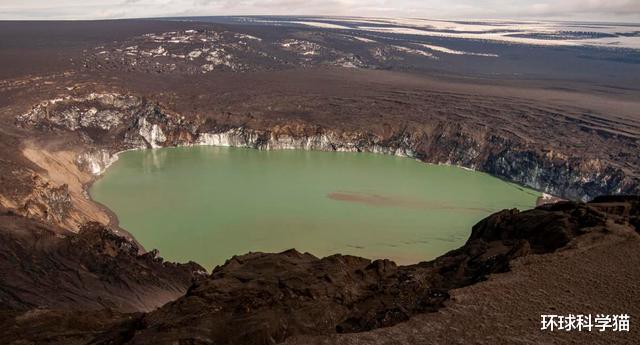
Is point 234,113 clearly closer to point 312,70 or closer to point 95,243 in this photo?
point 312,70

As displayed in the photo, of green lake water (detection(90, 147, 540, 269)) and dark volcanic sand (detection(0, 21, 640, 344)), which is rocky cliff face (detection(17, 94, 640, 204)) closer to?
dark volcanic sand (detection(0, 21, 640, 344))

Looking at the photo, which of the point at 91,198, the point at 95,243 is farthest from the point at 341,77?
the point at 95,243

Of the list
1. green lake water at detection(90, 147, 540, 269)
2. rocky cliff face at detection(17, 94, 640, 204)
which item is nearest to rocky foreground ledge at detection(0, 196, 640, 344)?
green lake water at detection(90, 147, 540, 269)

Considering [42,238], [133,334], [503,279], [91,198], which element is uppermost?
[503,279]

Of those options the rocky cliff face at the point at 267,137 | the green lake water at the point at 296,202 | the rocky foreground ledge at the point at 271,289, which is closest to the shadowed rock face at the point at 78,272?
the rocky foreground ledge at the point at 271,289

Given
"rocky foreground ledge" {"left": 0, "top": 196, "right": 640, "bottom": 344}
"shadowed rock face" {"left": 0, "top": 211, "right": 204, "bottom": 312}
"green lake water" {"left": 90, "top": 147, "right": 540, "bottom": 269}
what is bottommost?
"green lake water" {"left": 90, "top": 147, "right": 540, "bottom": 269}

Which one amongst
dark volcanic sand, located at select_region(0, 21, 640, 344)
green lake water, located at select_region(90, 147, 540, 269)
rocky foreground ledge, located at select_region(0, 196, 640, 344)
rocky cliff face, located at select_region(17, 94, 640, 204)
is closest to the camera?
dark volcanic sand, located at select_region(0, 21, 640, 344)
